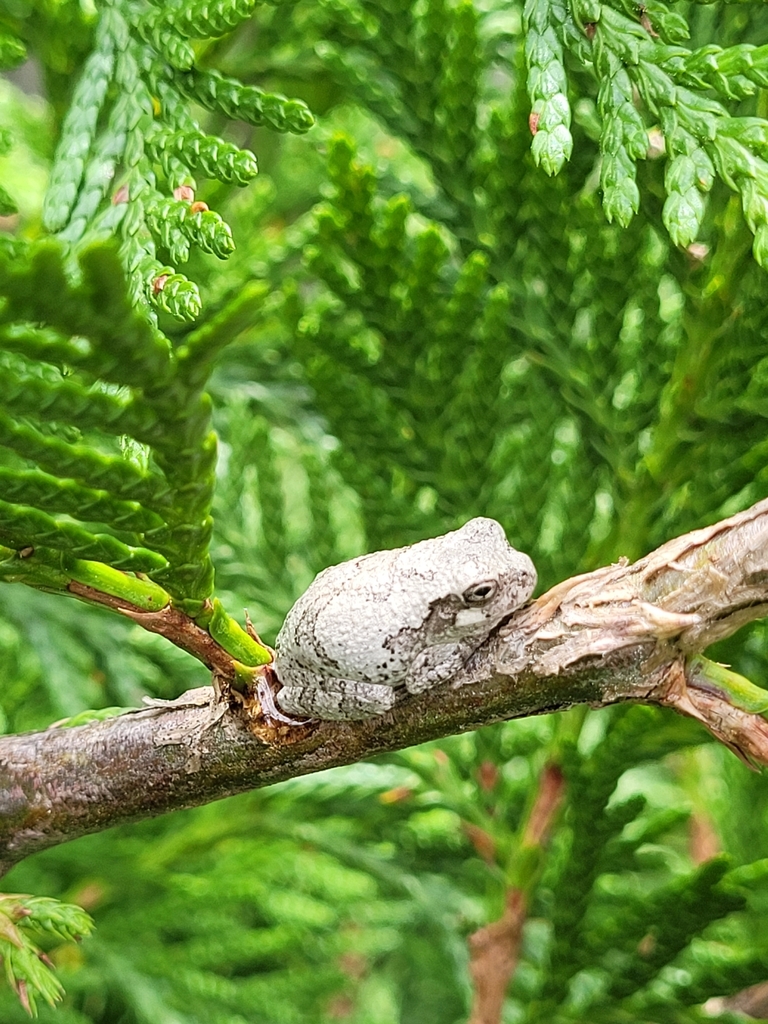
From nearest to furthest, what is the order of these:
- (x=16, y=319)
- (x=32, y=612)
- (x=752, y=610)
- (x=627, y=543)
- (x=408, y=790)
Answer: (x=16, y=319), (x=752, y=610), (x=627, y=543), (x=408, y=790), (x=32, y=612)

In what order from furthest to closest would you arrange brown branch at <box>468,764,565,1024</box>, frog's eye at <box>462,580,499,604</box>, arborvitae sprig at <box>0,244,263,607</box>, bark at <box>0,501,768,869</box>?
brown branch at <box>468,764,565,1024</box>
frog's eye at <box>462,580,499,604</box>
bark at <box>0,501,768,869</box>
arborvitae sprig at <box>0,244,263,607</box>

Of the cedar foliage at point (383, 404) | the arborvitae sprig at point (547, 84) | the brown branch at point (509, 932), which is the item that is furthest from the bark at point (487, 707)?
the brown branch at point (509, 932)

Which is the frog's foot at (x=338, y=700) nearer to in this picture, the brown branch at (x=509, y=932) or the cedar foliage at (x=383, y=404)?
the cedar foliage at (x=383, y=404)

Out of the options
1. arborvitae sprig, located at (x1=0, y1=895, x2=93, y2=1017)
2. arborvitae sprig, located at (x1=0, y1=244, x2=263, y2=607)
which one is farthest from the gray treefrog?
arborvitae sprig, located at (x1=0, y1=895, x2=93, y2=1017)

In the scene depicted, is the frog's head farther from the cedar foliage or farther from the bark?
the cedar foliage

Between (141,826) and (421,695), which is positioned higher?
(421,695)

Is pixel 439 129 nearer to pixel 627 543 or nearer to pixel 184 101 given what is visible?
pixel 184 101

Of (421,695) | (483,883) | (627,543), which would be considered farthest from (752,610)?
(483,883)
